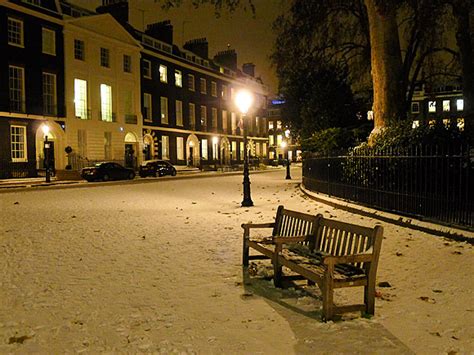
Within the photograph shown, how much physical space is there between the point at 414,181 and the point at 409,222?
1191mm

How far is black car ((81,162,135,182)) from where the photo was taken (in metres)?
32.8

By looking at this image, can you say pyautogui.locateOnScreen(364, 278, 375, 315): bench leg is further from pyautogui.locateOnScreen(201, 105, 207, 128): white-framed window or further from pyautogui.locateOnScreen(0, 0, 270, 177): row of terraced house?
pyautogui.locateOnScreen(201, 105, 207, 128): white-framed window

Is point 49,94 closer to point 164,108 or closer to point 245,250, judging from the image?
point 164,108

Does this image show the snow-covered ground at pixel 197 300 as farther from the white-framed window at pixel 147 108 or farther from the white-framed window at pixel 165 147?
the white-framed window at pixel 165 147

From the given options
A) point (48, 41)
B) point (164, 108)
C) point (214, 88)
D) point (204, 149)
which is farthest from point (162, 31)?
point (48, 41)

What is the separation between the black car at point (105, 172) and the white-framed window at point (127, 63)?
46.4 ft

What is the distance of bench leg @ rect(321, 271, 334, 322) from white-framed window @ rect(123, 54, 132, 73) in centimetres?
4366

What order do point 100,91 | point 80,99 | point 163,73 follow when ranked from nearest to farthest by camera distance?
point 80,99, point 100,91, point 163,73

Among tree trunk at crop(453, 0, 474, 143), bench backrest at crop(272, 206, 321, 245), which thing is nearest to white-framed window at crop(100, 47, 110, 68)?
tree trunk at crop(453, 0, 474, 143)

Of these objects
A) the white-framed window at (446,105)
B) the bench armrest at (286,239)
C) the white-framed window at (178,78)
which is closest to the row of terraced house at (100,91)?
the white-framed window at (178,78)

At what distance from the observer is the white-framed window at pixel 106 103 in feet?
140

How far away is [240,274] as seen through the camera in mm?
6586

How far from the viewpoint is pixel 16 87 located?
3444 centimetres

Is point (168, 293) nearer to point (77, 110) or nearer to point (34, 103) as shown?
point (34, 103)
